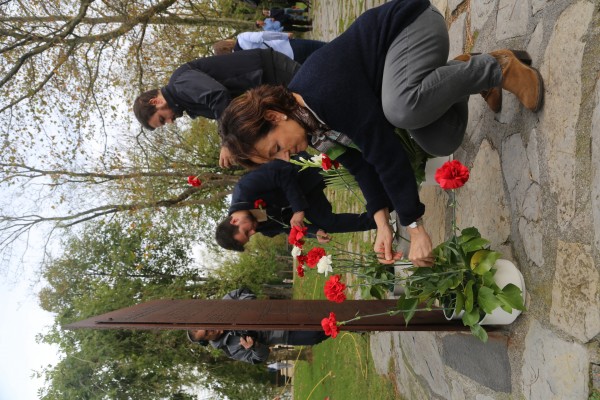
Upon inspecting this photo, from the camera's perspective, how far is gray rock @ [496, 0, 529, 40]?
7.79ft

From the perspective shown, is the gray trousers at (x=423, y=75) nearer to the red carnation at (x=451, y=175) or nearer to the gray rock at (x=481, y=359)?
the red carnation at (x=451, y=175)

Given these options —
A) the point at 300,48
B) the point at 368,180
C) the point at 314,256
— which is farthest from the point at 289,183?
the point at 368,180

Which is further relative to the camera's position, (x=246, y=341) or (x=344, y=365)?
(x=344, y=365)

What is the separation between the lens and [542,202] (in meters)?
2.11

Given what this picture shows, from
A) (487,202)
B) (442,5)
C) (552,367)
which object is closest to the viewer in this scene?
(552,367)

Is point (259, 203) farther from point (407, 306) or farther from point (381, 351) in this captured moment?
point (381, 351)

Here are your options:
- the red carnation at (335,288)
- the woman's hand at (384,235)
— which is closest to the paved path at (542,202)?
the woman's hand at (384,235)

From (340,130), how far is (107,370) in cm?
1200

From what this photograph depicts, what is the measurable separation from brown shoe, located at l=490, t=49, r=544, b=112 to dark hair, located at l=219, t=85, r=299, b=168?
3.38 ft

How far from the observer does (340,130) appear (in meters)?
1.96

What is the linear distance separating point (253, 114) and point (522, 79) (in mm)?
1309

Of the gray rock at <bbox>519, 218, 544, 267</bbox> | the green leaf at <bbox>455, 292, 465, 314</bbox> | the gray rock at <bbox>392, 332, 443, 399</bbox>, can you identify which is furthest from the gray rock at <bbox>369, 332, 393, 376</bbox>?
the gray rock at <bbox>519, 218, 544, 267</bbox>

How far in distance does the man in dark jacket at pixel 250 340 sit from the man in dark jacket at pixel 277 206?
109 cm

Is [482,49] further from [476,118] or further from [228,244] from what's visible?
[228,244]
